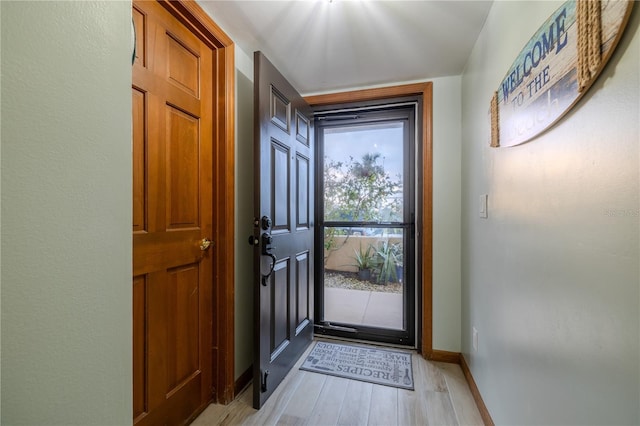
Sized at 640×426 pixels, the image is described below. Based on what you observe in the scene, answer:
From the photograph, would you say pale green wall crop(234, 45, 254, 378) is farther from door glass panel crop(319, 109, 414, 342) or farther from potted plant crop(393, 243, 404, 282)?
potted plant crop(393, 243, 404, 282)

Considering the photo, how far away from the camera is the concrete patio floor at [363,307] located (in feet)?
7.95

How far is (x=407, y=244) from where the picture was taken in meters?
2.37

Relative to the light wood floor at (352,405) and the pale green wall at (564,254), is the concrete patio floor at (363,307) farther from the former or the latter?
the pale green wall at (564,254)

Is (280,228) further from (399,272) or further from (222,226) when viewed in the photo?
(399,272)

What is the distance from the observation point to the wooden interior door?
46.6 inches

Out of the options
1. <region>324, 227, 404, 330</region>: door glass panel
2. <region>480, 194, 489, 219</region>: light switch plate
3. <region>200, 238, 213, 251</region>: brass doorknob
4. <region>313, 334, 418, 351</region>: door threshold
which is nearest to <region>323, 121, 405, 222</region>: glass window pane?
<region>324, 227, 404, 330</region>: door glass panel

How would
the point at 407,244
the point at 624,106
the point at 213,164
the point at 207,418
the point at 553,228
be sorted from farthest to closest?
1. the point at 407,244
2. the point at 213,164
3. the point at 207,418
4. the point at 553,228
5. the point at 624,106

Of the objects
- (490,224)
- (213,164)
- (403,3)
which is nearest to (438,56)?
(403,3)

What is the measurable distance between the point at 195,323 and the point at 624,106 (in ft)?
5.92

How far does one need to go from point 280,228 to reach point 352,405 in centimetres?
113

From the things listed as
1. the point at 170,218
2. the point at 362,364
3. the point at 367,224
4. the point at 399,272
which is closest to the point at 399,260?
the point at 399,272

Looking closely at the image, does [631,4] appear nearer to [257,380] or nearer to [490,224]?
[490,224]

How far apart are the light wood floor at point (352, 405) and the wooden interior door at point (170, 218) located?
26 centimetres

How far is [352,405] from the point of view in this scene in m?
1.60
